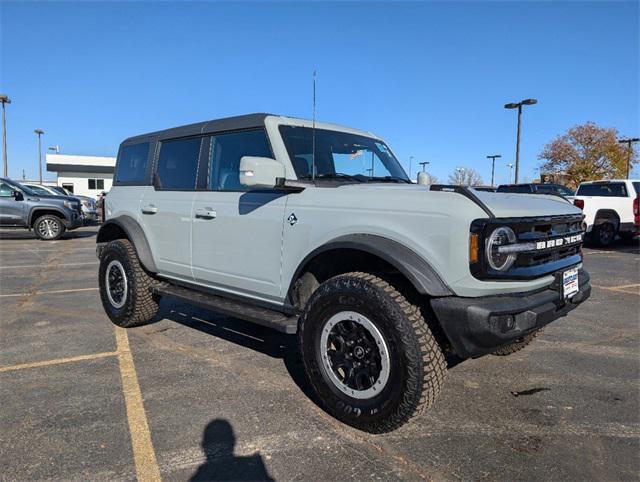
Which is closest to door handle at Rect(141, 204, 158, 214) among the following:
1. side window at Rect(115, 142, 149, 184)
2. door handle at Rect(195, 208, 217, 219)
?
side window at Rect(115, 142, 149, 184)

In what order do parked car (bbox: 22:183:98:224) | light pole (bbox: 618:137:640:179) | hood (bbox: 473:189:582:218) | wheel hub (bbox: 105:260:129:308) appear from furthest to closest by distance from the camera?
light pole (bbox: 618:137:640:179), parked car (bbox: 22:183:98:224), wheel hub (bbox: 105:260:129:308), hood (bbox: 473:189:582:218)

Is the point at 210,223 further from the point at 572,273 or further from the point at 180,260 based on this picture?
the point at 572,273

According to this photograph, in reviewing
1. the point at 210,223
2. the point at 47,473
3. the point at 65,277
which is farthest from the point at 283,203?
the point at 65,277

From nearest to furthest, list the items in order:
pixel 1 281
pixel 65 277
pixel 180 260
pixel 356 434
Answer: pixel 356 434, pixel 180 260, pixel 1 281, pixel 65 277

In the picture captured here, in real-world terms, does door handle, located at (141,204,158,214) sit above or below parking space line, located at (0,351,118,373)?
above

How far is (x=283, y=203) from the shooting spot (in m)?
3.47

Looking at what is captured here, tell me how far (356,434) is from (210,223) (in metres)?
2.12

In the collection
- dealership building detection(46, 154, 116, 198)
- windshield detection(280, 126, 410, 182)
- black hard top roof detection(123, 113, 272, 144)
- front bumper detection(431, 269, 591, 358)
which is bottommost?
front bumper detection(431, 269, 591, 358)

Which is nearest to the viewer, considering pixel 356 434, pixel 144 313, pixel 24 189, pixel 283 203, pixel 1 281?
pixel 356 434

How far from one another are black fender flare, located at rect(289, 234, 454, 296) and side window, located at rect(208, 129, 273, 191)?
1.18 metres

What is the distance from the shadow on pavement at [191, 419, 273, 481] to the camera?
2.46 m

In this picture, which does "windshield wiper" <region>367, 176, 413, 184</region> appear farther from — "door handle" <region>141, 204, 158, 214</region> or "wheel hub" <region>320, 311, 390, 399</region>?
"door handle" <region>141, 204, 158, 214</region>

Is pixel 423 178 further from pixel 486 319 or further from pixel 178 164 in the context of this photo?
pixel 486 319

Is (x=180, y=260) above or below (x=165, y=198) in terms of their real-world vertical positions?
below
